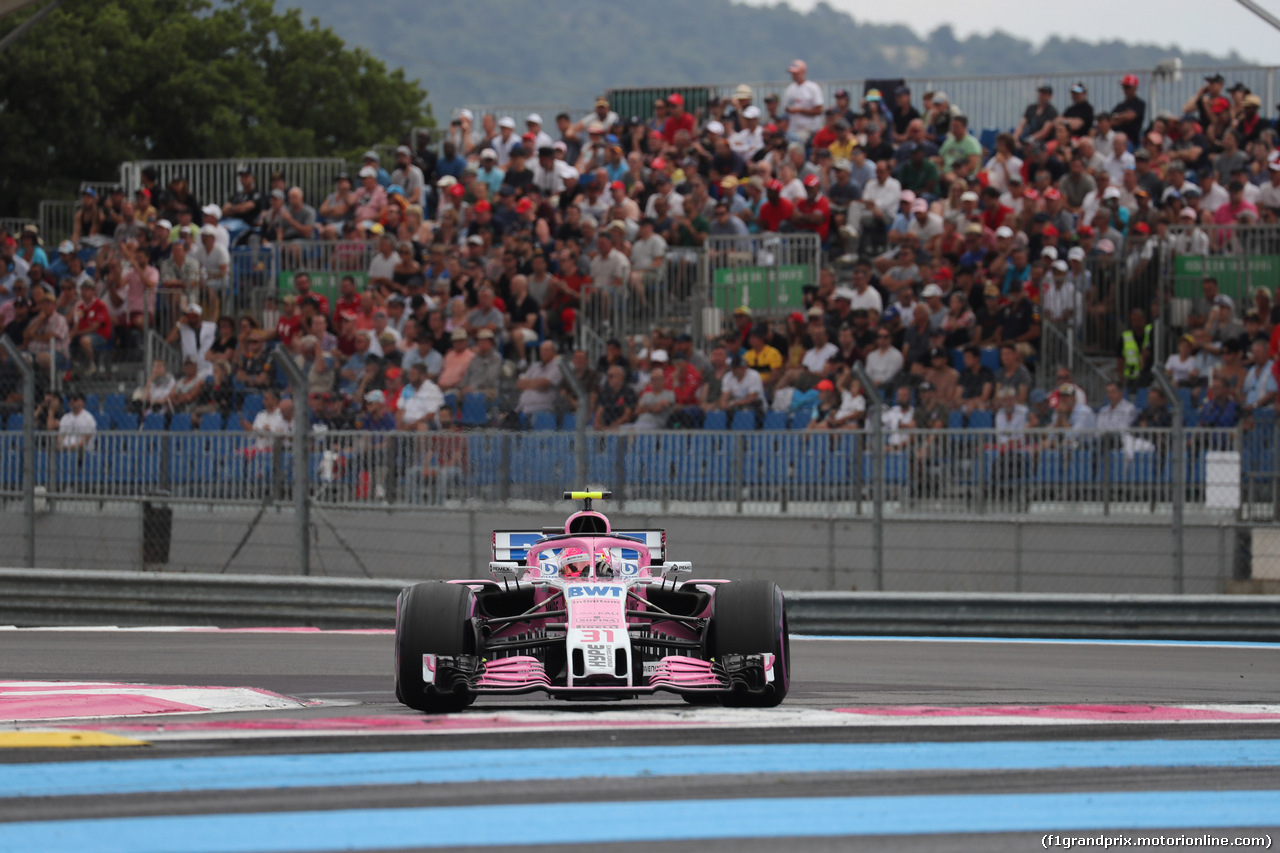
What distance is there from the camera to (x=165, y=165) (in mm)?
25109

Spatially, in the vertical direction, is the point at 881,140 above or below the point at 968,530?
above

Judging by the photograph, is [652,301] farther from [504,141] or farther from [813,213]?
[504,141]

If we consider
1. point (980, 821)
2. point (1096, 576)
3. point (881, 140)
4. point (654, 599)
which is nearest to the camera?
point (980, 821)

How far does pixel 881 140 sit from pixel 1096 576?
946 centimetres

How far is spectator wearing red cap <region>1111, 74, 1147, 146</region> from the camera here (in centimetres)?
2019

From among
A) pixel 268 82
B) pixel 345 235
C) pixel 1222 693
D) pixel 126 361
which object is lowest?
pixel 1222 693

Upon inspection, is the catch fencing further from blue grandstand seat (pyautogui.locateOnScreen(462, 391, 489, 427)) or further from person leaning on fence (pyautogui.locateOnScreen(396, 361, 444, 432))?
blue grandstand seat (pyautogui.locateOnScreen(462, 391, 489, 427))

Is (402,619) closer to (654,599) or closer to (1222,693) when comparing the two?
(654,599)

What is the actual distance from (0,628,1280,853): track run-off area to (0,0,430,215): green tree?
36.5 m

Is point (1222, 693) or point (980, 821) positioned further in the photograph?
point (1222, 693)

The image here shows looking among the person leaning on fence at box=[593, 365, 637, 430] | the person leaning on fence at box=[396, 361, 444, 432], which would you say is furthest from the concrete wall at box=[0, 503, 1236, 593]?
the person leaning on fence at box=[593, 365, 637, 430]

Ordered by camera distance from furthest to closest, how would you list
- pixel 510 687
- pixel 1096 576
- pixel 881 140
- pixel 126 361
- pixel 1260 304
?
pixel 881 140, pixel 126 361, pixel 1260 304, pixel 1096 576, pixel 510 687

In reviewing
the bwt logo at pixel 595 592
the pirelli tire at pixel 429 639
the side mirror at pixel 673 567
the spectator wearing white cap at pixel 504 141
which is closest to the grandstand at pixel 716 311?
the spectator wearing white cap at pixel 504 141

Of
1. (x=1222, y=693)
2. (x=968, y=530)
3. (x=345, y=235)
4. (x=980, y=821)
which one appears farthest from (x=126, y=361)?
(x=980, y=821)
